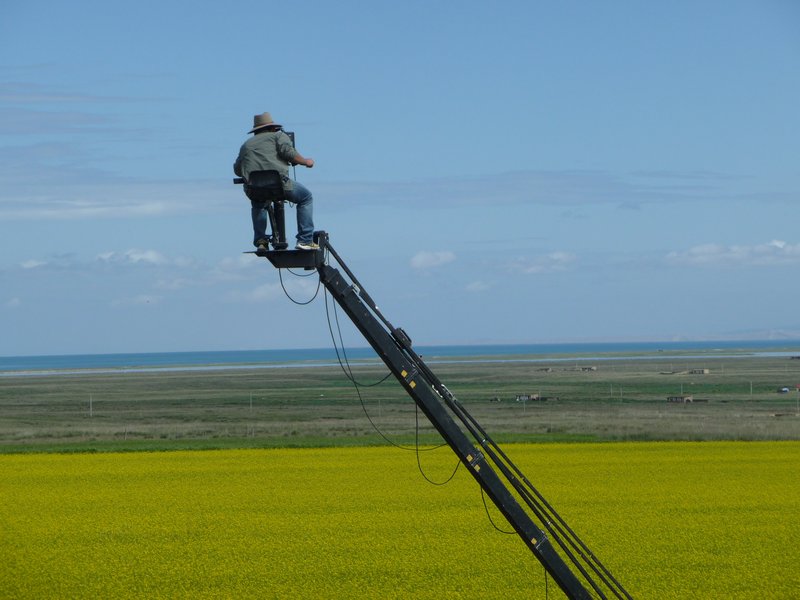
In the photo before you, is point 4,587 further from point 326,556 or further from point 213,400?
point 213,400

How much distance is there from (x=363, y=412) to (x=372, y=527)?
48.3 meters

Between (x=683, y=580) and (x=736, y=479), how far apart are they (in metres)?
12.5

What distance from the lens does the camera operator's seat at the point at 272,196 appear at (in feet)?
33.5

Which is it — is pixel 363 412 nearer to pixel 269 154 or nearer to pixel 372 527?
pixel 372 527

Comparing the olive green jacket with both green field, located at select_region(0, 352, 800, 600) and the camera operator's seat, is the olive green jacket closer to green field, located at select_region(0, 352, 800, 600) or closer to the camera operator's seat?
the camera operator's seat

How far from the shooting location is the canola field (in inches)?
645

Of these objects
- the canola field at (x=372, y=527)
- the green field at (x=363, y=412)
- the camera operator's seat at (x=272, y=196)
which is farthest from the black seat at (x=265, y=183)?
the canola field at (x=372, y=527)

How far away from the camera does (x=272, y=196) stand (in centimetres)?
1038

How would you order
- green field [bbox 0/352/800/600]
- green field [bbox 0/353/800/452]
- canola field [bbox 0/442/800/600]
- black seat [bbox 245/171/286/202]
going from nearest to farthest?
black seat [bbox 245/171/286/202] → canola field [bbox 0/442/800/600] → green field [bbox 0/352/800/600] → green field [bbox 0/353/800/452]

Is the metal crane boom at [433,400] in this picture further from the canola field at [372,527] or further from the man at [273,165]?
the canola field at [372,527]

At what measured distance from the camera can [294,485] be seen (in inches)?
1107

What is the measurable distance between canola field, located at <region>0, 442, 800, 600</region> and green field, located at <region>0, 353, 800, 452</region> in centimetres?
304

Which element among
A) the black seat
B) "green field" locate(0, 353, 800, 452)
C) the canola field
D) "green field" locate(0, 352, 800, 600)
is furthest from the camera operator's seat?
the canola field

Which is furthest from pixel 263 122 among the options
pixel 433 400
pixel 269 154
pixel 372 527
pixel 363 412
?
pixel 363 412
